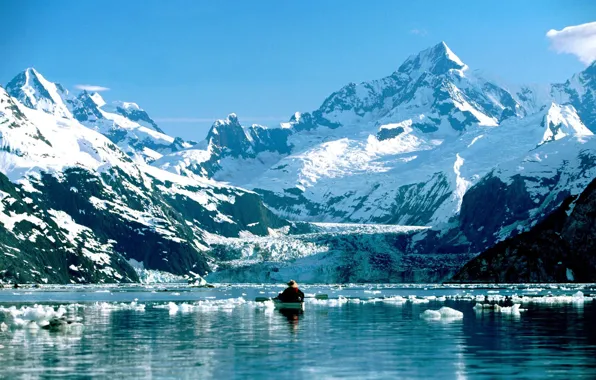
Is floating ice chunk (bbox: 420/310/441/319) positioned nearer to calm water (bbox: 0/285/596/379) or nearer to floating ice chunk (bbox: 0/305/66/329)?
calm water (bbox: 0/285/596/379)

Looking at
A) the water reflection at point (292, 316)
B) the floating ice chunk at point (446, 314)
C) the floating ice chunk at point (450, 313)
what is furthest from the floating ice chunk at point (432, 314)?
the water reflection at point (292, 316)

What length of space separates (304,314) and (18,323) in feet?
94.0

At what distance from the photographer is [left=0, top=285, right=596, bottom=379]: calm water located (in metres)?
46.8

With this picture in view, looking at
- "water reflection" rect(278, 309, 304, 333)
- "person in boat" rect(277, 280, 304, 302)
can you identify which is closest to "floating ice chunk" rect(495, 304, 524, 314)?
"water reflection" rect(278, 309, 304, 333)

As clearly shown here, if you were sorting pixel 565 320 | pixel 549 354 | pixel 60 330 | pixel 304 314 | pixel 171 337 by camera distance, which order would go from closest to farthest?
pixel 549 354, pixel 171 337, pixel 60 330, pixel 565 320, pixel 304 314

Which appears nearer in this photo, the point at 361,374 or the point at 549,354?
the point at 361,374

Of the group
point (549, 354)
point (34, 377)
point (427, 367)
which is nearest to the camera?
point (34, 377)

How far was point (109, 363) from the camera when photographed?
166 ft

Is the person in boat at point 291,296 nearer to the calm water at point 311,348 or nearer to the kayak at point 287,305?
the kayak at point 287,305

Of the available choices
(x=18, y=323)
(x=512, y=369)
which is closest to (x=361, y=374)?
(x=512, y=369)

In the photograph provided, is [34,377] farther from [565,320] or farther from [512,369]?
[565,320]

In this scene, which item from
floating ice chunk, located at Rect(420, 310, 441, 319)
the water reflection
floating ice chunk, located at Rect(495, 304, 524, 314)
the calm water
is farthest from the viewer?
floating ice chunk, located at Rect(495, 304, 524, 314)

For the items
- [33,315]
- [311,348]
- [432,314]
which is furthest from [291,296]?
[311,348]

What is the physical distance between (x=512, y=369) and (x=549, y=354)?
253 inches
